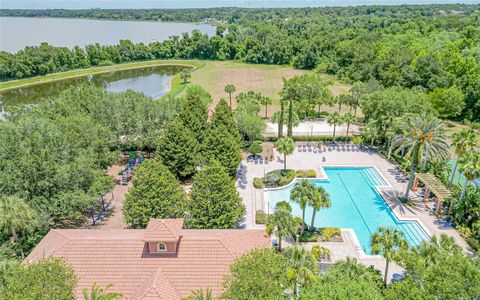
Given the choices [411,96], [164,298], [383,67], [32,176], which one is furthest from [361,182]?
[383,67]

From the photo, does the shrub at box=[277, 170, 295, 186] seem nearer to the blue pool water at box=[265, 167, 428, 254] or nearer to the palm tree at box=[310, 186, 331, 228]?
the blue pool water at box=[265, 167, 428, 254]

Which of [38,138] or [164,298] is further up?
[38,138]

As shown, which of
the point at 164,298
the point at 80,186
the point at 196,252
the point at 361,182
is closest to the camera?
the point at 164,298

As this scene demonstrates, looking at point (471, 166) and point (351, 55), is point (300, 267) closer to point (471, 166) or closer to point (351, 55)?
point (471, 166)

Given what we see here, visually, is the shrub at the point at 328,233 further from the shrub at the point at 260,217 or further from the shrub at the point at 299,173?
the shrub at the point at 299,173

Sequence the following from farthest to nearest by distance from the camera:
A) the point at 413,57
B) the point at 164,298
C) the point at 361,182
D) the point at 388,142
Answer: the point at 413,57 < the point at 388,142 < the point at 361,182 < the point at 164,298

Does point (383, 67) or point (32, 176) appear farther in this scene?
point (383, 67)

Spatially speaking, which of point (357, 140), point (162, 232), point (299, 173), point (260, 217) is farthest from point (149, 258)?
point (357, 140)

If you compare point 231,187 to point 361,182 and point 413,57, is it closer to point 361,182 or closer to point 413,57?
point 361,182
